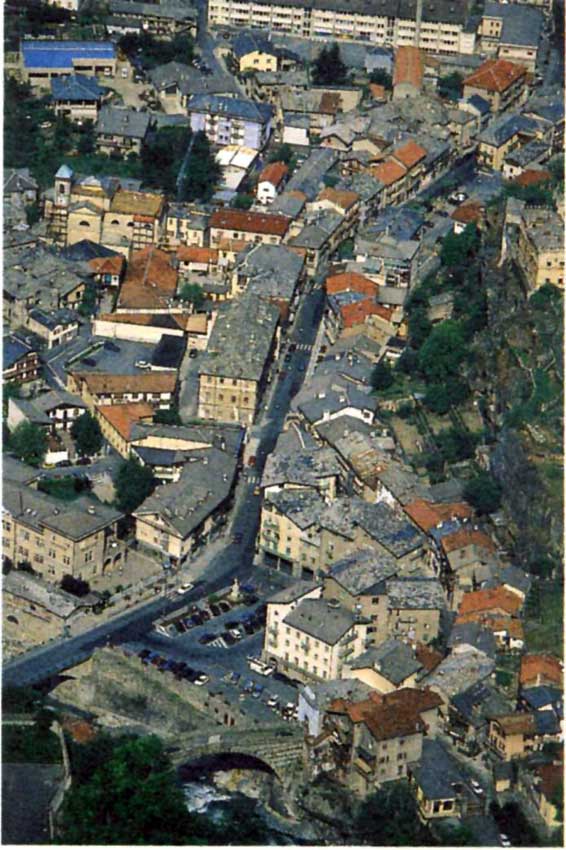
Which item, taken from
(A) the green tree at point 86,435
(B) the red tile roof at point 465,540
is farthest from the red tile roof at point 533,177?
(B) the red tile roof at point 465,540

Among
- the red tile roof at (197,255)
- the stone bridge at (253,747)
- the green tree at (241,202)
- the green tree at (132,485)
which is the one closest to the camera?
the stone bridge at (253,747)

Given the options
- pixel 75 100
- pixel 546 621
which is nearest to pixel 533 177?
pixel 75 100

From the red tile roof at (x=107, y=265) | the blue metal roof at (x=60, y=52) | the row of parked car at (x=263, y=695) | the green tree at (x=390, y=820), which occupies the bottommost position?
the green tree at (x=390, y=820)

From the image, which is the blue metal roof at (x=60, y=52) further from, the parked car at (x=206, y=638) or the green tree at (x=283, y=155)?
the parked car at (x=206, y=638)

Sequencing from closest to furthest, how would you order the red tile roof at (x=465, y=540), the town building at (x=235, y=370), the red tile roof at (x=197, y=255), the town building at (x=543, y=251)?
the red tile roof at (x=465, y=540) → the town building at (x=235, y=370) → the town building at (x=543, y=251) → the red tile roof at (x=197, y=255)

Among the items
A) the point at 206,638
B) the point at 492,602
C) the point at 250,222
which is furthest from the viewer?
the point at 250,222

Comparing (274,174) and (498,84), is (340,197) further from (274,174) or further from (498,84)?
(498,84)
